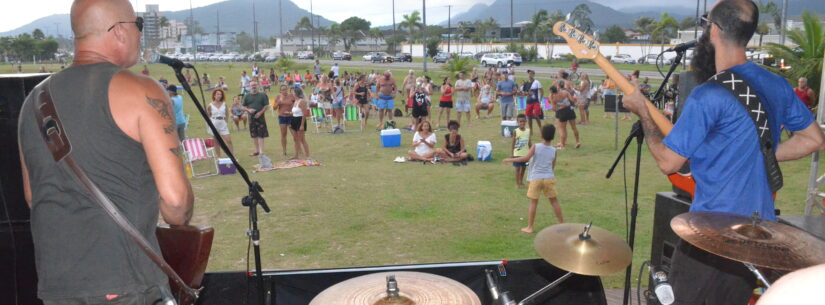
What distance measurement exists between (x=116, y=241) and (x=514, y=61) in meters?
54.7

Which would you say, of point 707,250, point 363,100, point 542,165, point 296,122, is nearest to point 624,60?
point 363,100

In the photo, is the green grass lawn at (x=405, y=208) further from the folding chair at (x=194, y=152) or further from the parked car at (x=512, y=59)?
the parked car at (x=512, y=59)

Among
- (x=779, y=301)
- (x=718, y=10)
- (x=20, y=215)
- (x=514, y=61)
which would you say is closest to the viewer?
(x=779, y=301)

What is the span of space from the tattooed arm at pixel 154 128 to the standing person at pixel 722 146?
219 cm

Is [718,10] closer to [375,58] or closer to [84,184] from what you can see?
[84,184]

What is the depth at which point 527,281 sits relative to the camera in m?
4.54

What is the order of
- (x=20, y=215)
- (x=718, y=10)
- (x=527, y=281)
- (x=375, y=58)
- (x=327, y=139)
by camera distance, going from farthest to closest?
(x=375, y=58) < (x=327, y=139) < (x=527, y=281) < (x=20, y=215) < (x=718, y=10)

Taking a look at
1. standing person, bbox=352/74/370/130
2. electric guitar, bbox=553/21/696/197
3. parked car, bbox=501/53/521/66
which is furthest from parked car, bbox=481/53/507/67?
electric guitar, bbox=553/21/696/197

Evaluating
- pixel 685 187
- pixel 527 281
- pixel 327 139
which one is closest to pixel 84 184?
pixel 527 281

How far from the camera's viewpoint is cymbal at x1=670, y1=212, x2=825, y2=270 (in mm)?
2424

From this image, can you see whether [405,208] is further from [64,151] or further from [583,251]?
[64,151]

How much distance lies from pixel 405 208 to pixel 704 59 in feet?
19.6

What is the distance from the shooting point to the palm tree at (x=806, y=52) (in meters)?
13.1

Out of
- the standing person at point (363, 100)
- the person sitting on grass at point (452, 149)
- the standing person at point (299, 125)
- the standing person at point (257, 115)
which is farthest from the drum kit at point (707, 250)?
the standing person at point (363, 100)
